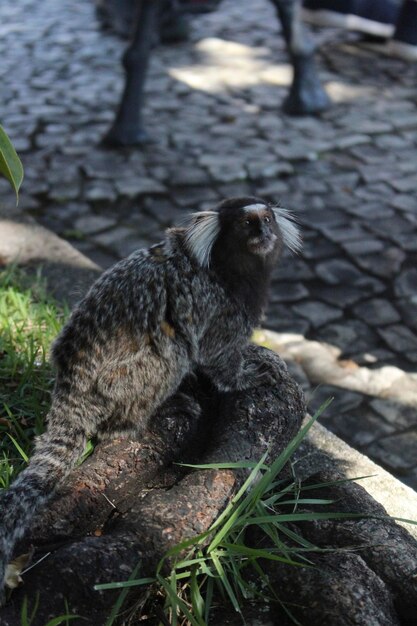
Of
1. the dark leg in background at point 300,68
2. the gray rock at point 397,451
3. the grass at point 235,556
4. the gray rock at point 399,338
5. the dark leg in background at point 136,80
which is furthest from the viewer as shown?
the dark leg in background at point 300,68

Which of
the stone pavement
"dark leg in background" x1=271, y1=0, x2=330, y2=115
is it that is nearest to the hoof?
the stone pavement

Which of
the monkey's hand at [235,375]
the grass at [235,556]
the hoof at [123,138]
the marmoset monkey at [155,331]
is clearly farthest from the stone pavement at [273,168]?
the grass at [235,556]

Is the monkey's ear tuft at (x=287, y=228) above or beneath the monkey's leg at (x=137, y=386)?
above

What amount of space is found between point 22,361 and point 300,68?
4.90m

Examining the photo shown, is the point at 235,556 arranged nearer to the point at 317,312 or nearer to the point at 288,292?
the point at 317,312

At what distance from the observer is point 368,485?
2.95m

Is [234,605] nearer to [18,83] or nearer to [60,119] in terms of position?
[60,119]

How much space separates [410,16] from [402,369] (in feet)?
16.9

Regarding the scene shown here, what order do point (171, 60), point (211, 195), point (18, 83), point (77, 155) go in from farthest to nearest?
point (171, 60), point (18, 83), point (77, 155), point (211, 195)

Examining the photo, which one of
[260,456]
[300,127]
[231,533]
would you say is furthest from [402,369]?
[300,127]

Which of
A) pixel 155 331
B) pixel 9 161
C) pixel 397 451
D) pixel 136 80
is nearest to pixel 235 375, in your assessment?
pixel 155 331

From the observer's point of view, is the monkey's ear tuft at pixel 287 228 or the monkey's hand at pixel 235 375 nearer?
the monkey's hand at pixel 235 375

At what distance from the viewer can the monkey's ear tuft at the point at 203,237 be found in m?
2.89

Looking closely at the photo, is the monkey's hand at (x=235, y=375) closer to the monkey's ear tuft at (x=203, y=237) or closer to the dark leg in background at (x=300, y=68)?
the monkey's ear tuft at (x=203, y=237)
